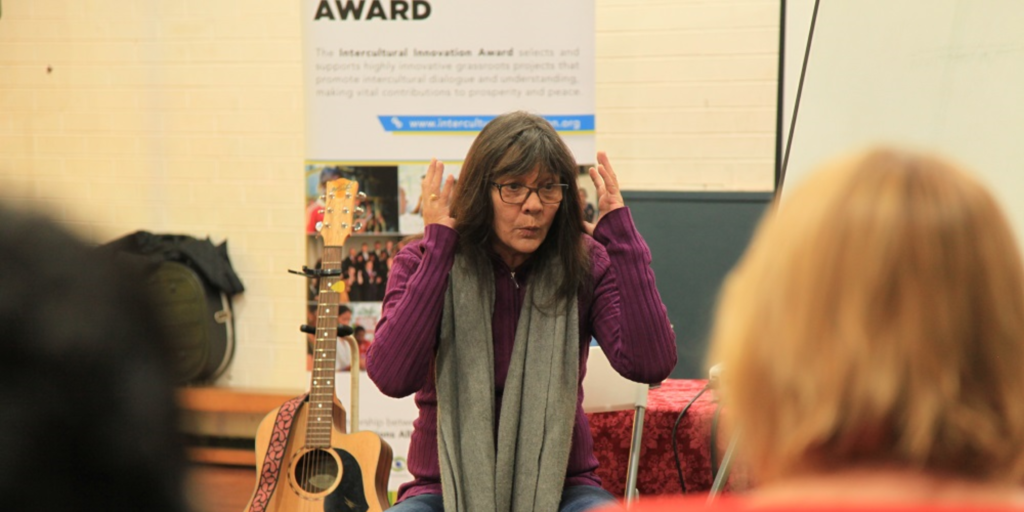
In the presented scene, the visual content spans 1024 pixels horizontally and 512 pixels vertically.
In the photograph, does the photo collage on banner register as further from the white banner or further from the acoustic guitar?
the acoustic guitar

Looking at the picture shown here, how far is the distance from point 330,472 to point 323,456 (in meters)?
0.04

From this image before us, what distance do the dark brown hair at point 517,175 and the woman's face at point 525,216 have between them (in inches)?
0.6

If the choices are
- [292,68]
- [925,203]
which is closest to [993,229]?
[925,203]

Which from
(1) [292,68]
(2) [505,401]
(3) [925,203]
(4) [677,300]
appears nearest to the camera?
(3) [925,203]

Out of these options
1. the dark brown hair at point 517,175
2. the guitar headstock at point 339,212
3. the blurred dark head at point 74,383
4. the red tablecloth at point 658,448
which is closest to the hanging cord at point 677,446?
the red tablecloth at point 658,448

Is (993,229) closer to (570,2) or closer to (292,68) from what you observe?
(570,2)

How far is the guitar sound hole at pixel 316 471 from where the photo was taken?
2.41 m

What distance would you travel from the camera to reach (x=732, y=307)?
74cm

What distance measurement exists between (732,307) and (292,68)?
3.56m

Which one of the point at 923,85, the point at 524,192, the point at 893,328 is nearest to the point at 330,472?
the point at 524,192

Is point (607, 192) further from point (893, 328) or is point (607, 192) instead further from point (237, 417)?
point (237, 417)

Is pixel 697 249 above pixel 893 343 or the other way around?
the other way around

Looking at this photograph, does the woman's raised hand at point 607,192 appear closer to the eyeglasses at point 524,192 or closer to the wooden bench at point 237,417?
the eyeglasses at point 524,192

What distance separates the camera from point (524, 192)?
6.96 feet
